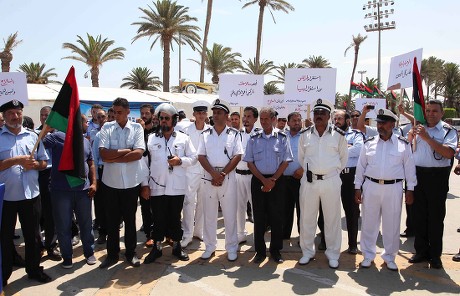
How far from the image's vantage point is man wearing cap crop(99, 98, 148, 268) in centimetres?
474

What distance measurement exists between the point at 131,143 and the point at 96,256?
66.1 inches

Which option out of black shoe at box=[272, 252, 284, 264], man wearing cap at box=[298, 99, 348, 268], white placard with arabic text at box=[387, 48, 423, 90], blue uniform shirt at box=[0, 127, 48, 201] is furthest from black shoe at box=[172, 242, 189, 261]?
white placard with arabic text at box=[387, 48, 423, 90]

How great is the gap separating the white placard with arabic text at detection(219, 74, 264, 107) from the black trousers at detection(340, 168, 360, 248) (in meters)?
2.72

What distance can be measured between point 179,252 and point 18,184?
2089 mm

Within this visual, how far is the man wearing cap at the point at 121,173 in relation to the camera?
15.6 ft

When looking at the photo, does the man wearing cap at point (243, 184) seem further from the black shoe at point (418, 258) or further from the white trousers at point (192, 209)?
the black shoe at point (418, 258)

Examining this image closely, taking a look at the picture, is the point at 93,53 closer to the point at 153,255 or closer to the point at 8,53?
the point at 8,53

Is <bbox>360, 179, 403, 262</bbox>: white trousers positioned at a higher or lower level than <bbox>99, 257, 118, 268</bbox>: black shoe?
higher

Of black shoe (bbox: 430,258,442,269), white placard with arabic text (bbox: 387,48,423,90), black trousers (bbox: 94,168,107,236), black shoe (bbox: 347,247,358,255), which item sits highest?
white placard with arabic text (bbox: 387,48,423,90)

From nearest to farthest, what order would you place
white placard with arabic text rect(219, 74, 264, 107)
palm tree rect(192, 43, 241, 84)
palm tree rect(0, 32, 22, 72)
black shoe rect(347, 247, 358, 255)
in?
black shoe rect(347, 247, 358, 255), white placard with arabic text rect(219, 74, 264, 107), palm tree rect(0, 32, 22, 72), palm tree rect(192, 43, 241, 84)

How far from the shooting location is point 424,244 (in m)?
5.02

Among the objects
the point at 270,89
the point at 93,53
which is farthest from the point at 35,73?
the point at 270,89

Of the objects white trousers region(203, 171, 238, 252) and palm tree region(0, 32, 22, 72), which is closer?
white trousers region(203, 171, 238, 252)

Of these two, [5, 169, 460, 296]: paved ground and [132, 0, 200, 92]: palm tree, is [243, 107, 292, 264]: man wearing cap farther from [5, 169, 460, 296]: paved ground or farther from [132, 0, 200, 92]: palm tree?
[132, 0, 200, 92]: palm tree
